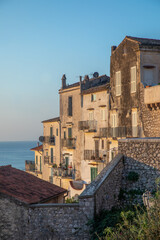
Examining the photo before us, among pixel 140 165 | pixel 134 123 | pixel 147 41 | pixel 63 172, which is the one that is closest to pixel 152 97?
pixel 134 123

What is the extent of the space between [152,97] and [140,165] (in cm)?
1086

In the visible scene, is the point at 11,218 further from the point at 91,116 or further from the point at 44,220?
the point at 91,116

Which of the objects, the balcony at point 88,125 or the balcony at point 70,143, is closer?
the balcony at point 88,125

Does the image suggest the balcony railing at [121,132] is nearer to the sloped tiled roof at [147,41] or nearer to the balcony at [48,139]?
the sloped tiled roof at [147,41]

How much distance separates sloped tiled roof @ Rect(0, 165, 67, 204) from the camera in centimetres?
1677

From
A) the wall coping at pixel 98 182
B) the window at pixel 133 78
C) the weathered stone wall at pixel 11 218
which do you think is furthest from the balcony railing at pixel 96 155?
the weathered stone wall at pixel 11 218

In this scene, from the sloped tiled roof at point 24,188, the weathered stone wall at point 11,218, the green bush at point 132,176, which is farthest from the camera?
the sloped tiled roof at point 24,188

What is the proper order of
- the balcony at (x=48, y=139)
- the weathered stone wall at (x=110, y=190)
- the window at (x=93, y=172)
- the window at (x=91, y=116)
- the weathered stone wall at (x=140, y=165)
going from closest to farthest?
the weathered stone wall at (x=110, y=190)
the weathered stone wall at (x=140, y=165)
the window at (x=93, y=172)
the window at (x=91, y=116)
the balcony at (x=48, y=139)

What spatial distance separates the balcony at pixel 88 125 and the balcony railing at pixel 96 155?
2204mm

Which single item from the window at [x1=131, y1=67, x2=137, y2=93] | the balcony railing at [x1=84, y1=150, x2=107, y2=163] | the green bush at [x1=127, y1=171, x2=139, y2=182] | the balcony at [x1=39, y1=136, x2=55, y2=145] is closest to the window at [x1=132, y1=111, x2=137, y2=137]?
the window at [x1=131, y1=67, x2=137, y2=93]

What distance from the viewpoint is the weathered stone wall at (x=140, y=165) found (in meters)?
15.5

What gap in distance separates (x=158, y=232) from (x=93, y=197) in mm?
4538

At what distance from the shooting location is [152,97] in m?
25.8

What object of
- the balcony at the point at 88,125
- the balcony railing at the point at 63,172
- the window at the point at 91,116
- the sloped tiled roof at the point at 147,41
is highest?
the sloped tiled roof at the point at 147,41
